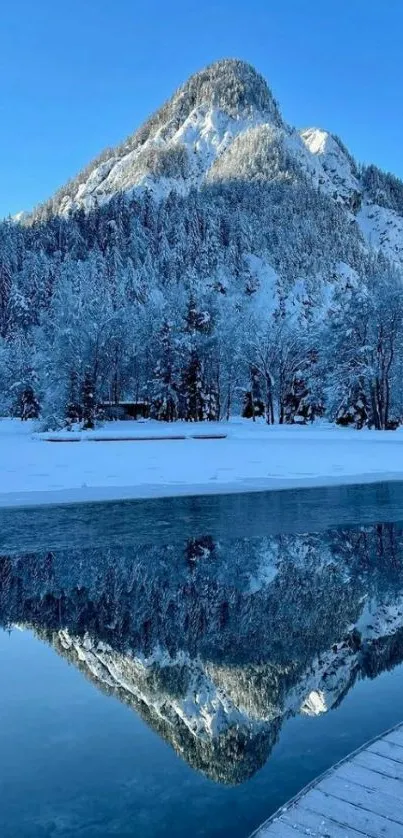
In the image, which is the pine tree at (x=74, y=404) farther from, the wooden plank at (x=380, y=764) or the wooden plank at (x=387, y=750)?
the wooden plank at (x=380, y=764)

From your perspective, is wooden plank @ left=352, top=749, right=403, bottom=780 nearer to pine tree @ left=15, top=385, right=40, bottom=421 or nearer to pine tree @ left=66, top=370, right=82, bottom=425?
pine tree @ left=66, top=370, right=82, bottom=425

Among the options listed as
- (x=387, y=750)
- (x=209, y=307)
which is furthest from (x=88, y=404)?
(x=387, y=750)

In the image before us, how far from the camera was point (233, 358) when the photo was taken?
68.9 m

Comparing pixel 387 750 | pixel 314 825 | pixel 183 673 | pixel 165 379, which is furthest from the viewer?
pixel 165 379

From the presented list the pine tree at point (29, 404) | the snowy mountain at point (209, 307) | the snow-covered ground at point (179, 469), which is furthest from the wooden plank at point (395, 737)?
the pine tree at point (29, 404)

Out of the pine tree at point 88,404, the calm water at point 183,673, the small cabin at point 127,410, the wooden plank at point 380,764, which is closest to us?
the wooden plank at point 380,764

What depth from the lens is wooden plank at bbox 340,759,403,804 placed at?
4.01 m

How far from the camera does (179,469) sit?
22.7 metres

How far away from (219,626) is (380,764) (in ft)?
11.1

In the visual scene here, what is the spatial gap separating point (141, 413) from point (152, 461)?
47.5 meters

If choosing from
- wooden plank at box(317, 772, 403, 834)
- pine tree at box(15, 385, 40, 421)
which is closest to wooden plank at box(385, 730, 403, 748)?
wooden plank at box(317, 772, 403, 834)

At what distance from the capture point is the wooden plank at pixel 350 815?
361 cm

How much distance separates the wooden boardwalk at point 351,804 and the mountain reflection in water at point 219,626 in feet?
2.48

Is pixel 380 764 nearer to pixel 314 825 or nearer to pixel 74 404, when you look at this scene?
pixel 314 825
